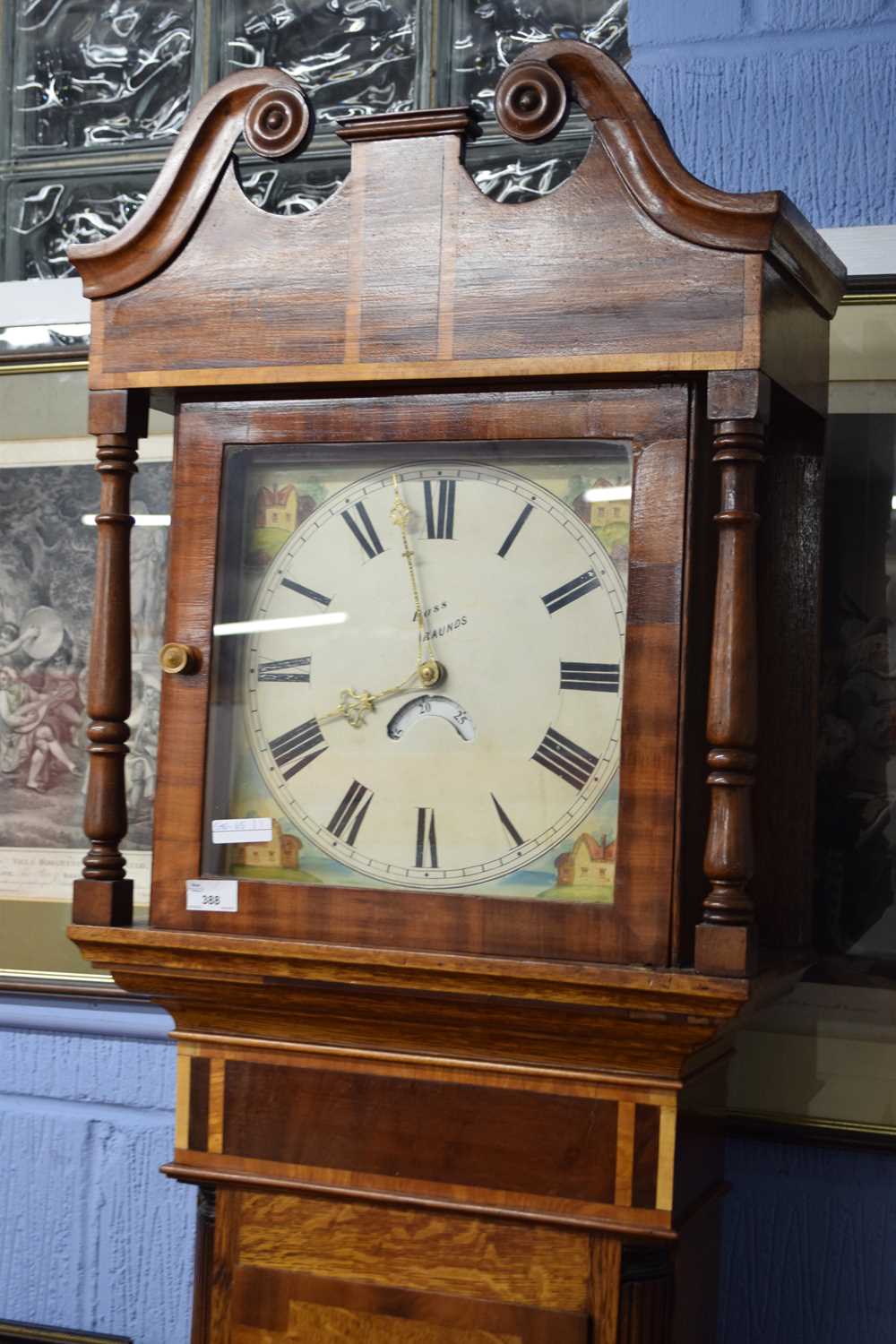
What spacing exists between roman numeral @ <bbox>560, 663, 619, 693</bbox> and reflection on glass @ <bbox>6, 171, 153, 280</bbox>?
4.91 ft

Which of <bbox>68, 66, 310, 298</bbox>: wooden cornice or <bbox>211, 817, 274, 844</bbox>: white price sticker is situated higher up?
<bbox>68, 66, 310, 298</bbox>: wooden cornice

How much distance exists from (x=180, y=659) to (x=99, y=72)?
148 cm

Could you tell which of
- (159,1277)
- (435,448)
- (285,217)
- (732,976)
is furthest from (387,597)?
(159,1277)

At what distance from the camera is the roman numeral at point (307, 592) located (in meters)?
1.96

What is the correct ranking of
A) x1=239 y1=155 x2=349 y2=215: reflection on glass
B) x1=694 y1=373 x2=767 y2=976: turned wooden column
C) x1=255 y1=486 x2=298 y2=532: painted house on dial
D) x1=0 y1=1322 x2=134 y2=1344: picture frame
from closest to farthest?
x1=694 y1=373 x2=767 y2=976: turned wooden column, x1=255 y1=486 x2=298 y2=532: painted house on dial, x1=0 y1=1322 x2=134 y2=1344: picture frame, x1=239 y1=155 x2=349 y2=215: reflection on glass

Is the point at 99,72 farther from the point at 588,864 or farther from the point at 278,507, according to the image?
the point at 588,864

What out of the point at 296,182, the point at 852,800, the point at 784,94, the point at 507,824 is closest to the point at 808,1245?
the point at 852,800

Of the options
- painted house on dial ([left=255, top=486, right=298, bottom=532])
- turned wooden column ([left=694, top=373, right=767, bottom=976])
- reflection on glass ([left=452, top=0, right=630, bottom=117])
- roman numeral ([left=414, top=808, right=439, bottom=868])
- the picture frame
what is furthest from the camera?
reflection on glass ([left=452, top=0, right=630, bottom=117])

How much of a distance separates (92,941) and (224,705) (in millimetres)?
318

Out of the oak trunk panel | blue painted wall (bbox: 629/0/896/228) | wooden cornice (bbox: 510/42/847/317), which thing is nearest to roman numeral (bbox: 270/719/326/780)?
the oak trunk panel

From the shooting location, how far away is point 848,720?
2.26 meters

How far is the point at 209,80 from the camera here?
2.90 m

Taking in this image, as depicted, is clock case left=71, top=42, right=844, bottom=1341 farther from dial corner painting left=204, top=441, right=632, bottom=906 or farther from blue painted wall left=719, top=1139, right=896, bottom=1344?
blue painted wall left=719, top=1139, right=896, bottom=1344

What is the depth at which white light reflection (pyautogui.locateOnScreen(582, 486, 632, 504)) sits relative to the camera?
6.05 ft
